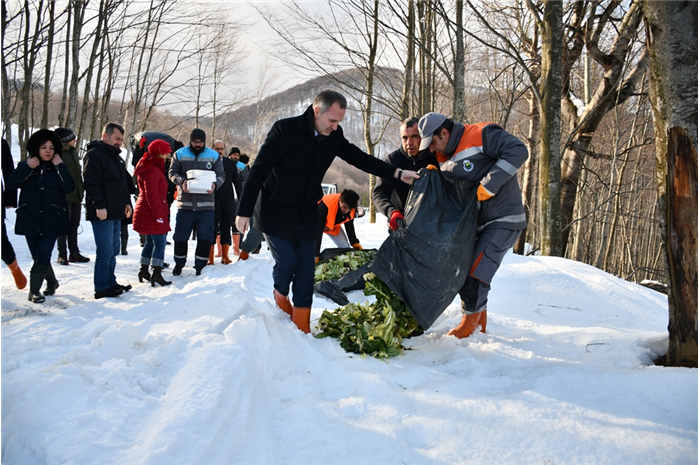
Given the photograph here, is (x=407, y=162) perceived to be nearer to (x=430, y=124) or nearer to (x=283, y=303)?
(x=430, y=124)

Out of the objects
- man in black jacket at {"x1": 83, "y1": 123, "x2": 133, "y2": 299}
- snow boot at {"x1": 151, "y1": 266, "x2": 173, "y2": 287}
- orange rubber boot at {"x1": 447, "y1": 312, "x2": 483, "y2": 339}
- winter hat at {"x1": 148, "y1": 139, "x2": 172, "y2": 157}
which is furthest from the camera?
snow boot at {"x1": 151, "y1": 266, "x2": 173, "y2": 287}

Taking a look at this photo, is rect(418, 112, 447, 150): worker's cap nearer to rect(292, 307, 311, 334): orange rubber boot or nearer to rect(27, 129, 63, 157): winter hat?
rect(292, 307, 311, 334): orange rubber boot

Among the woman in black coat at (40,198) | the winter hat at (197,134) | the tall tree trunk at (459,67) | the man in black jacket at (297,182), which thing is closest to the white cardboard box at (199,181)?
the winter hat at (197,134)

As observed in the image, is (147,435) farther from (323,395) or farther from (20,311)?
(20,311)

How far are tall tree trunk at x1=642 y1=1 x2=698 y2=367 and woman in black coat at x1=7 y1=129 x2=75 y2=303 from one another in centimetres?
512

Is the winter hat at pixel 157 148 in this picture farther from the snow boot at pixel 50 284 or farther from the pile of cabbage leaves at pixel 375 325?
the pile of cabbage leaves at pixel 375 325

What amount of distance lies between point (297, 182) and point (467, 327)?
179 centimetres

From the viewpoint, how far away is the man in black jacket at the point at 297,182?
10.7ft

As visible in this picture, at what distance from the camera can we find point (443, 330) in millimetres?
3697

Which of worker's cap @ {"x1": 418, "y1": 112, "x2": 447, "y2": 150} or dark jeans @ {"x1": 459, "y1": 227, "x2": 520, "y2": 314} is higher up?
worker's cap @ {"x1": 418, "y1": 112, "x2": 447, "y2": 150}

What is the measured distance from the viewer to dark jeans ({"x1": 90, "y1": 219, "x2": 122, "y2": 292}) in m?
4.69

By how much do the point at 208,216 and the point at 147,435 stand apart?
4.57 metres

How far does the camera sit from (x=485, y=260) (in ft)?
10.8

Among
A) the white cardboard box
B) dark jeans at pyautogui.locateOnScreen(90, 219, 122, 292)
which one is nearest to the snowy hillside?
dark jeans at pyautogui.locateOnScreen(90, 219, 122, 292)
